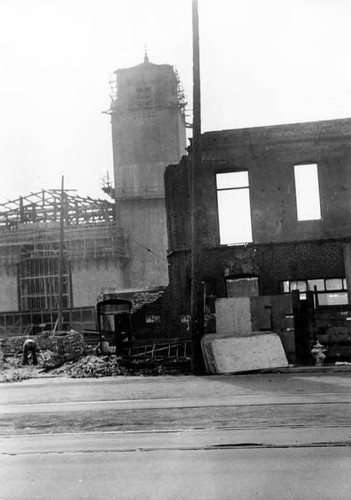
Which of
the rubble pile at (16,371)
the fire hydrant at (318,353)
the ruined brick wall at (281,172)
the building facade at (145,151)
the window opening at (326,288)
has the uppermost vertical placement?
the building facade at (145,151)

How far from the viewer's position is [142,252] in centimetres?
4750

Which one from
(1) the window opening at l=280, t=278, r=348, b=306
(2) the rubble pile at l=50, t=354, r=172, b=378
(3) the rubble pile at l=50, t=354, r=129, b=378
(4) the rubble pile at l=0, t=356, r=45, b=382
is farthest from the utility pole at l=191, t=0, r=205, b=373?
(1) the window opening at l=280, t=278, r=348, b=306

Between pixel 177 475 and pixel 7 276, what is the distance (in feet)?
143

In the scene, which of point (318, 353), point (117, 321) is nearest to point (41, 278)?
point (117, 321)

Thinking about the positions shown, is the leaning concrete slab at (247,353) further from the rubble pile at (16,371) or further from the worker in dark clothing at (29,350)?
the worker in dark clothing at (29,350)

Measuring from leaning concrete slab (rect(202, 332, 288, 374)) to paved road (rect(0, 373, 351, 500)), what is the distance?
389cm

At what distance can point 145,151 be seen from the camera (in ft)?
166

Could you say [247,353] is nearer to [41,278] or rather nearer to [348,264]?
[348,264]

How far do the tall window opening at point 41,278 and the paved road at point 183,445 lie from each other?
116 ft

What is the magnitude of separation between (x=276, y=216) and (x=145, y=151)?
28425 millimetres

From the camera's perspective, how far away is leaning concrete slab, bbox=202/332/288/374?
15.2m

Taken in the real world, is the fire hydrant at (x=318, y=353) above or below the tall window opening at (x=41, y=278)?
below

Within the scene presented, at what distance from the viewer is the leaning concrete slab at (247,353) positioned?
15.2m

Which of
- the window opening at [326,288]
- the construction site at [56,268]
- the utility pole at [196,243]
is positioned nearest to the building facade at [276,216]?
the window opening at [326,288]
